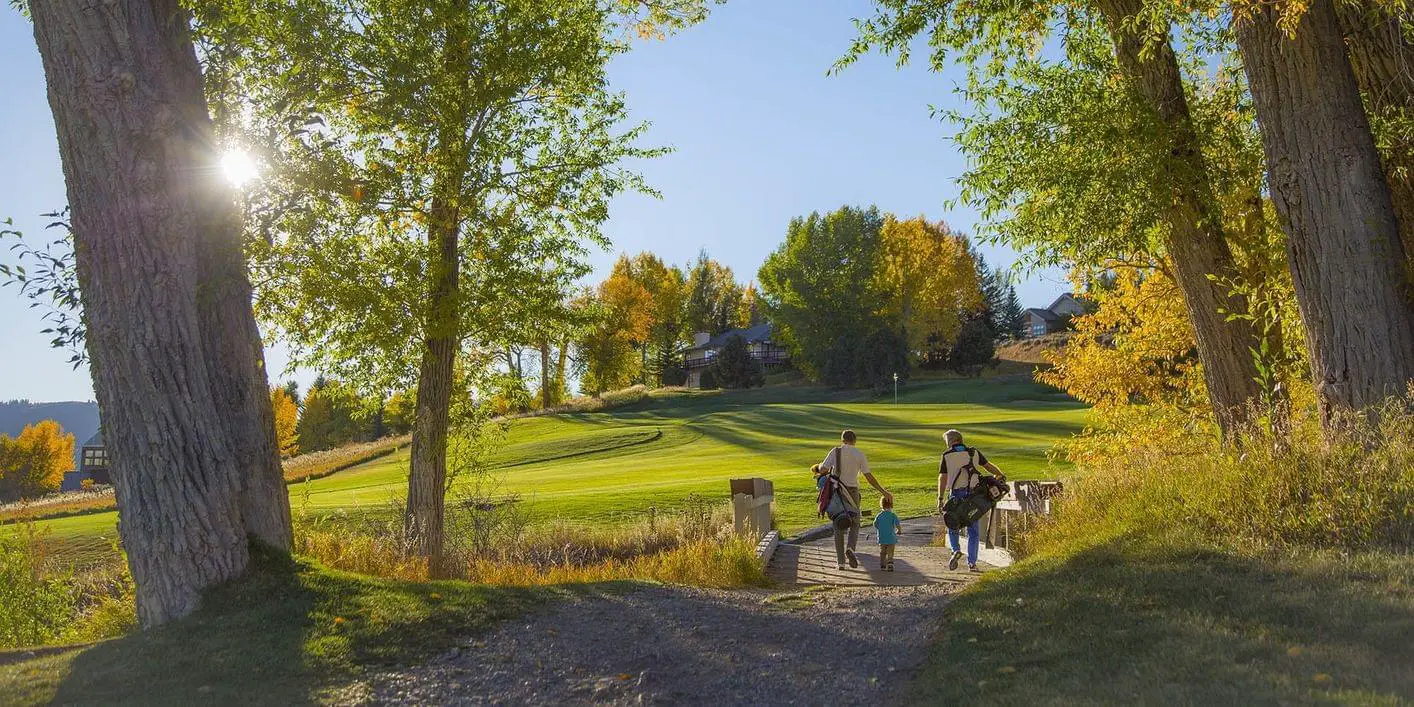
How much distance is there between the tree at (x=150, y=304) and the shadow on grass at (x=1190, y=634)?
5541 mm

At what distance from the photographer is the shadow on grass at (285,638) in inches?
230

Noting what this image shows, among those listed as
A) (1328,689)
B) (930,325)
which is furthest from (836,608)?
(930,325)

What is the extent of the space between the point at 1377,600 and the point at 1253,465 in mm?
2543

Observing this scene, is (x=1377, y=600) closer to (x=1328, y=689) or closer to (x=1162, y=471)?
(x=1328, y=689)

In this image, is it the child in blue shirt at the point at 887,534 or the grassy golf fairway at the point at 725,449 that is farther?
the grassy golf fairway at the point at 725,449

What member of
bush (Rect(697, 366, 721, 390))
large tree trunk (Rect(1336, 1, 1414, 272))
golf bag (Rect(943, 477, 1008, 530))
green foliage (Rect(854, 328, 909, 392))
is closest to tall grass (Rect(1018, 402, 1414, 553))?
large tree trunk (Rect(1336, 1, 1414, 272))

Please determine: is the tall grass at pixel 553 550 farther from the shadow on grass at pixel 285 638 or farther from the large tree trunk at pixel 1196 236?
the large tree trunk at pixel 1196 236

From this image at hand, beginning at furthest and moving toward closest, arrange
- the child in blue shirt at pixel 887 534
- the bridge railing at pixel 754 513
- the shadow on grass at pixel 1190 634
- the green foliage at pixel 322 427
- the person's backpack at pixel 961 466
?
the green foliage at pixel 322 427 → the bridge railing at pixel 754 513 → the child in blue shirt at pixel 887 534 → the person's backpack at pixel 961 466 → the shadow on grass at pixel 1190 634

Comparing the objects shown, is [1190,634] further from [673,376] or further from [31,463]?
[31,463]

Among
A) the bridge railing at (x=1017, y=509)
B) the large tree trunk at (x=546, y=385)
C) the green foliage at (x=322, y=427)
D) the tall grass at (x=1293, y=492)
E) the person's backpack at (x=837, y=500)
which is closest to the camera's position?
the tall grass at (x=1293, y=492)

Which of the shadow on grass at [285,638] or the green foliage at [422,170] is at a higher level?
the green foliage at [422,170]

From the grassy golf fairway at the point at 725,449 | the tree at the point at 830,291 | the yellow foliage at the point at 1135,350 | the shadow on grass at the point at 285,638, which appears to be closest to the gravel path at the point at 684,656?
the shadow on grass at the point at 285,638

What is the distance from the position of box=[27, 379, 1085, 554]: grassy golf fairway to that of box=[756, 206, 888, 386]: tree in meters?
3.57

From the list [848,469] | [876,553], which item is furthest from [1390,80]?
[876,553]
